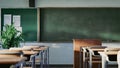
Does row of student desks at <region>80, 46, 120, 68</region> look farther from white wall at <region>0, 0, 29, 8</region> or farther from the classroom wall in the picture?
white wall at <region>0, 0, 29, 8</region>

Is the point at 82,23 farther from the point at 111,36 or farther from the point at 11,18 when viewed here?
the point at 11,18

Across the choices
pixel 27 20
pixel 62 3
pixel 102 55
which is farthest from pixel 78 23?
pixel 102 55

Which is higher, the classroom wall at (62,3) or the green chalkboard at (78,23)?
the classroom wall at (62,3)

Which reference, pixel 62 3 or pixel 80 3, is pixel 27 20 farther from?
pixel 80 3

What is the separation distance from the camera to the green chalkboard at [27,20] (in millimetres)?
9453

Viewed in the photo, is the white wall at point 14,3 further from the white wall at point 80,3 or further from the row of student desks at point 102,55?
the row of student desks at point 102,55

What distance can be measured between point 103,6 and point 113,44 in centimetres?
124

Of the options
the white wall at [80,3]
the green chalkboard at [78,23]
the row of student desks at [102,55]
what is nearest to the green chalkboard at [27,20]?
the green chalkboard at [78,23]

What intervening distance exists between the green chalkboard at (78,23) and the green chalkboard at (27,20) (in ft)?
0.73

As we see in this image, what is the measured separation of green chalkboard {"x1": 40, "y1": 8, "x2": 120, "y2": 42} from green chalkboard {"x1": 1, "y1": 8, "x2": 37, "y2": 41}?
223 mm

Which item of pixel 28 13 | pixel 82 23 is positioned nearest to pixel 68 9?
pixel 82 23

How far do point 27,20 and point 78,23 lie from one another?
5.31 ft

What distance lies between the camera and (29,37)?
31.2 ft

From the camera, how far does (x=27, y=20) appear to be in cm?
948
